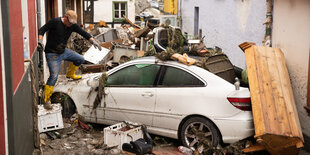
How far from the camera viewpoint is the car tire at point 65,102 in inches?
313

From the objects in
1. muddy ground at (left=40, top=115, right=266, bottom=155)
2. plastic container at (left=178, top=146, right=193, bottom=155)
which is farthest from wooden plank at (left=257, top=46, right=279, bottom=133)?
plastic container at (left=178, top=146, right=193, bottom=155)

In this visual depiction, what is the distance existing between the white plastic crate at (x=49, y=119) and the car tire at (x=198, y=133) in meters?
2.24

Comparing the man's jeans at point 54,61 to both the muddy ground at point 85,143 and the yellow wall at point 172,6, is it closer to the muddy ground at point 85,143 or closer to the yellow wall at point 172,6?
the muddy ground at point 85,143

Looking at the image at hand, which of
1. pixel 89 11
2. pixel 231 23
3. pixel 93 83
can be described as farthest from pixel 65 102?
pixel 89 11

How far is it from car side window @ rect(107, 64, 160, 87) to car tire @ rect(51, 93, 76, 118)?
1.06m

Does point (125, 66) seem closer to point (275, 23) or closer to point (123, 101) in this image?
point (123, 101)

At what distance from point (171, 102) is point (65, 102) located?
244cm

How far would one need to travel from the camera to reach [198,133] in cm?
627

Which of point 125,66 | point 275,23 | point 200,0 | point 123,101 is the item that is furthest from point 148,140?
point 200,0

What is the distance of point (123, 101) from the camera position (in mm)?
7156

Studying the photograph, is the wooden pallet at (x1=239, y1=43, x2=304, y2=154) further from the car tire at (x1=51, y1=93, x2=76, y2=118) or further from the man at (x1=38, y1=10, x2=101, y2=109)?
the man at (x1=38, y1=10, x2=101, y2=109)

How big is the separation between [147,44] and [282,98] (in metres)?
9.40

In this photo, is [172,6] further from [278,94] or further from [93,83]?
[278,94]

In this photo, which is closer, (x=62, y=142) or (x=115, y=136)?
(x=115, y=136)
